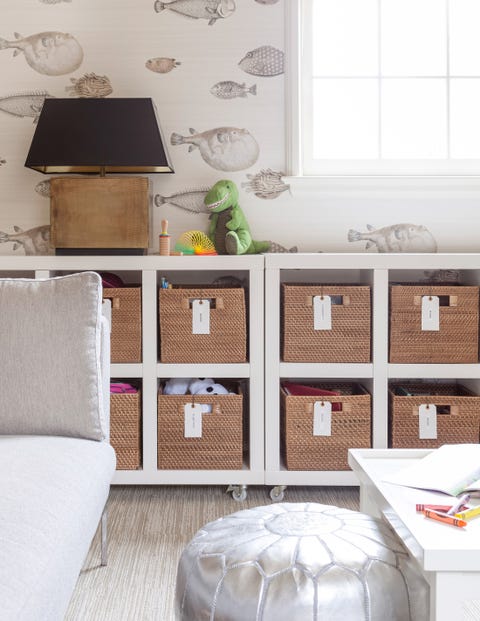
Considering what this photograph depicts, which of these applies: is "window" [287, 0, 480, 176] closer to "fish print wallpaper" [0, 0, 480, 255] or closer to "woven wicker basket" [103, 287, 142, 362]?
"fish print wallpaper" [0, 0, 480, 255]

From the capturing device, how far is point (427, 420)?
2.59m

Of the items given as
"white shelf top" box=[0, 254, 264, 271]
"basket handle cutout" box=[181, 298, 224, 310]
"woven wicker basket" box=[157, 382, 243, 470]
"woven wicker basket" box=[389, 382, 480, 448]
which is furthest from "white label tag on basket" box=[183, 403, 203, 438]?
"woven wicker basket" box=[389, 382, 480, 448]

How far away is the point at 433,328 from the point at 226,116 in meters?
1.20

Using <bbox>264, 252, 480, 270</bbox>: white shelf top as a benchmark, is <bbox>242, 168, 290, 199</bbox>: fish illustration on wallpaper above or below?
above

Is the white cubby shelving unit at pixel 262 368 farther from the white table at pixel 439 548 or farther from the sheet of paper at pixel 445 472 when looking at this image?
the white table at pixel 439 548

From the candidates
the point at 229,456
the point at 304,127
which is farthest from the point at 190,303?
the point at 304,127

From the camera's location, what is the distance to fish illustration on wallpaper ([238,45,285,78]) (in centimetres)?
293

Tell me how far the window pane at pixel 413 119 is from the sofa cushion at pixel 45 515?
192cm

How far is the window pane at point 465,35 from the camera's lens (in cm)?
301

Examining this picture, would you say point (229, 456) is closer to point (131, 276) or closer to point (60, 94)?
point (131, 276)

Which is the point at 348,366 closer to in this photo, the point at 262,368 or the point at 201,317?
the point at 262,368

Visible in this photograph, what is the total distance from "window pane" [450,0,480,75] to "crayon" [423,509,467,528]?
2.30 m

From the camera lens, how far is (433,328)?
260 centimetres

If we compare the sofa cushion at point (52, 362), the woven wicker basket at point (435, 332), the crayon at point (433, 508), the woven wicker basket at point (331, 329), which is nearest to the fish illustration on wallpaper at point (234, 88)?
the woven wicker basket at point (331, 329)
